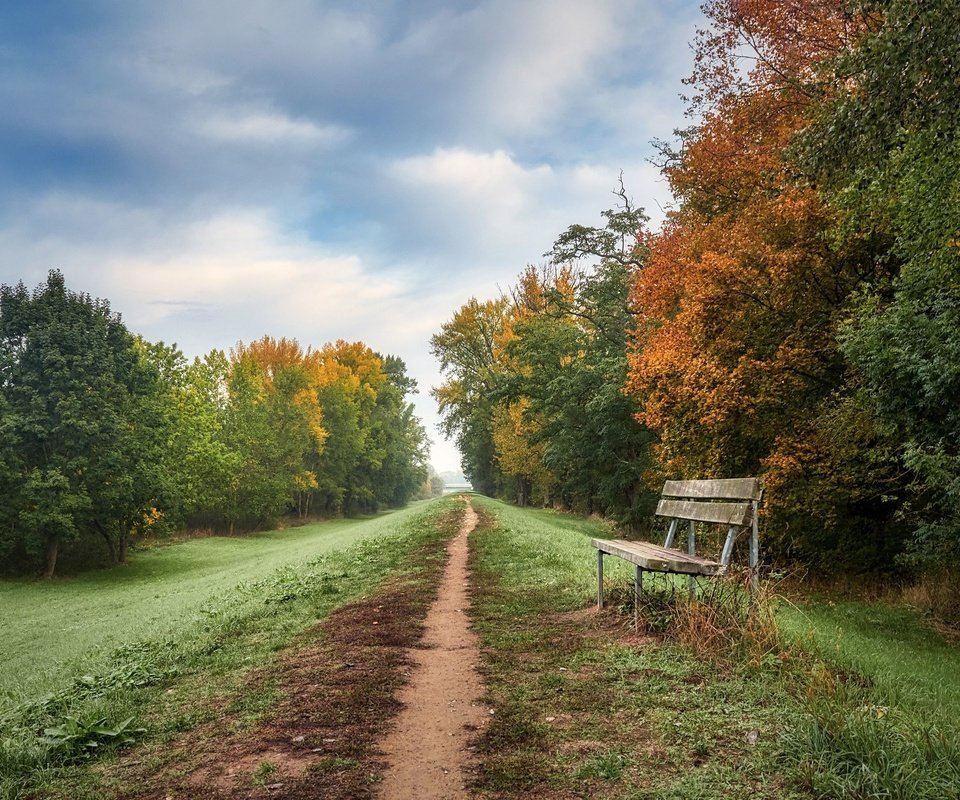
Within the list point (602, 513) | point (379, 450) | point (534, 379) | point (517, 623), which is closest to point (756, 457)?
point (517, 623)

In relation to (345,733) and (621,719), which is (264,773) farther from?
(621,719)

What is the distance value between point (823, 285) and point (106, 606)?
20470 millimetres

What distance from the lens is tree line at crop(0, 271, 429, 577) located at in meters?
27.1

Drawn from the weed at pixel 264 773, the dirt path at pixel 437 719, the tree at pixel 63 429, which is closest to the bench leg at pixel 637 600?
the dirt path at pixel 437 719

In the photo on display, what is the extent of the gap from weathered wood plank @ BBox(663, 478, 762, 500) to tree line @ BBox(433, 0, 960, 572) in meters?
3.07

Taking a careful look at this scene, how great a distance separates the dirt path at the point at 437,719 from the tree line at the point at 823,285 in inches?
247

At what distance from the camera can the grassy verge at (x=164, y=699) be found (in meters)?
4.08

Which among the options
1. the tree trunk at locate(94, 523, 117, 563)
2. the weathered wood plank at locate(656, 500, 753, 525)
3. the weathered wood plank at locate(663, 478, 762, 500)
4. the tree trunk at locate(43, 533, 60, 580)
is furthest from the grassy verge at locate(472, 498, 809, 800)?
the tree trunk at locate(94, 523, 117, 563)

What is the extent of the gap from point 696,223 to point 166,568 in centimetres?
2700

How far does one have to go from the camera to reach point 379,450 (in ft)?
221

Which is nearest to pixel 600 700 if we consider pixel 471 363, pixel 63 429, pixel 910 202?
pixel 910 202

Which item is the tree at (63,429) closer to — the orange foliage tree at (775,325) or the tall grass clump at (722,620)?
the orange foliage tree at (775,325)

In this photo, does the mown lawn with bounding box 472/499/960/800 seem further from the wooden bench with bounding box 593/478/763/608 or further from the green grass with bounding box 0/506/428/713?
the green grass with bounding box 0/506/428/713

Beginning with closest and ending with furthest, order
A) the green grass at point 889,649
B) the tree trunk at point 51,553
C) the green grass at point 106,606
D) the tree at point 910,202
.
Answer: the green grass at point 889,649 → the tree at point 910,202 → the green grass at point 106,606 → the tree trunk at point 51,553
